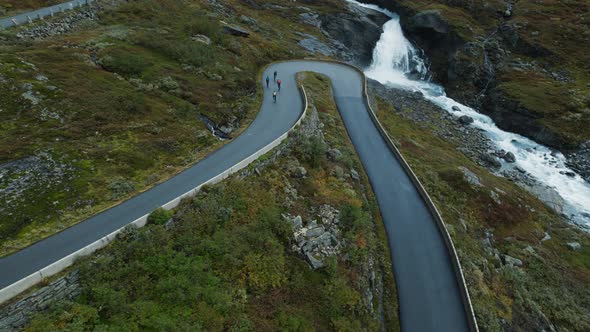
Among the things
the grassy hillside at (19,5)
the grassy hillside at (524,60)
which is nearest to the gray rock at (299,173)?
the grassy hillside at (19,5)

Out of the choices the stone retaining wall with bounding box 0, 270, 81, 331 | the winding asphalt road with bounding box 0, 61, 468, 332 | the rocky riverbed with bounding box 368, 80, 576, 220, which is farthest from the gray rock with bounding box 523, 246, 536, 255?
the stone retaining wall with bounding box 0, 270, 81, 331

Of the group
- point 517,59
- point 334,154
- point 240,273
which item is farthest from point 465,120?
point 240,273

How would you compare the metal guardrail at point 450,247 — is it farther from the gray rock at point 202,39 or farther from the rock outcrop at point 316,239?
the gray rock at point 202,39

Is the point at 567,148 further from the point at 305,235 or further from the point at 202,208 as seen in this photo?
the point at 202,208

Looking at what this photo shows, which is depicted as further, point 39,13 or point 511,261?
point 39,13

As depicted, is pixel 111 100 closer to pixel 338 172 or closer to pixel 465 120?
pixel 338 172

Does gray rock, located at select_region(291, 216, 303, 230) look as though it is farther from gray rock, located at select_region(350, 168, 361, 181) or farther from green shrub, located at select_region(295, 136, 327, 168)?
gray rock, located at select_region(350, 168, 361, 181)
